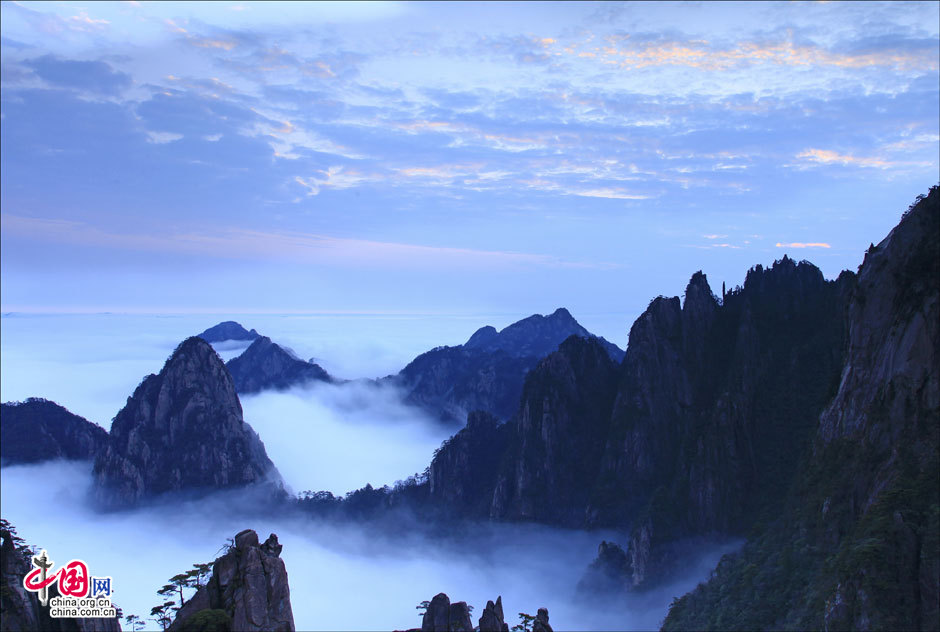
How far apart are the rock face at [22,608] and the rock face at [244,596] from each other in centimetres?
967

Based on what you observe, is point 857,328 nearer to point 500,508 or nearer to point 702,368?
point 702,368

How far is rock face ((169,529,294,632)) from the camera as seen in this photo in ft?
166

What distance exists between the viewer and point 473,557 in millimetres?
175375

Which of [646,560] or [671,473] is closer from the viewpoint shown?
[646,560]

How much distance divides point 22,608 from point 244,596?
1977 cm

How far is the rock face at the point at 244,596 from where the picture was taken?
1988 inches

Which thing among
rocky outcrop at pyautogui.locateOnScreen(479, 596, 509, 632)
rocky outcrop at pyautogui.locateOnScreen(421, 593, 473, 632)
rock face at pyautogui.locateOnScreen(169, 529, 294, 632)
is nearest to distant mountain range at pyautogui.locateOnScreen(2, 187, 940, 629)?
rocky outcrop at pyautogui.locateOnScreen(479, 596, 509, 632)

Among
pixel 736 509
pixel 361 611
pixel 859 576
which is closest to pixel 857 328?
pixel 859 576

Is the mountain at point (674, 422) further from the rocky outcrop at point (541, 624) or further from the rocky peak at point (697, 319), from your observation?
the rocky outcrop at point (541, 624)

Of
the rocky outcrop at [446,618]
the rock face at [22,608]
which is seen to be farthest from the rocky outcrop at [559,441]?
the rock face at [22,608]

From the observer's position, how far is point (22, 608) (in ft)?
176

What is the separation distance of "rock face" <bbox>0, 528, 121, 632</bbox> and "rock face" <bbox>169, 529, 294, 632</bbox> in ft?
31.7

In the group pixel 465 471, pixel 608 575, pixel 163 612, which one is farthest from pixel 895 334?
pixel 465 471

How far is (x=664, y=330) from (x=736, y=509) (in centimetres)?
4727
